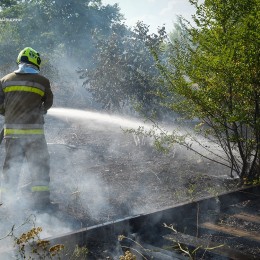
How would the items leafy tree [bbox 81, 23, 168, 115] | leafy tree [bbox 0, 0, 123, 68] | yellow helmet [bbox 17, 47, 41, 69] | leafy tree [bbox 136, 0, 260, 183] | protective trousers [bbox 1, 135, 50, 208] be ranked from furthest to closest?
leafy tree [bbox 0, 0, 123, 68] < leafy tree [bbox 81, 23, 168, 115] < yellow helmet [bbox 17, 47, 41, 69] < protective trousers [bbox 1, 135, 50, 208] < leafy tree [bbox 136, 0, 260, 183]

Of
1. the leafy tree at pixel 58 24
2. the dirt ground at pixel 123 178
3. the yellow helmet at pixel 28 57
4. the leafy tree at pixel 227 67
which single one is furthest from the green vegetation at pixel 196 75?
the leafy tree at pixel 58 24

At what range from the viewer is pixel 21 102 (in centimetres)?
449

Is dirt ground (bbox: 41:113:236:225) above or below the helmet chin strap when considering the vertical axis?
below

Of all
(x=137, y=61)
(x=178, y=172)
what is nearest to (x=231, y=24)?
(x=178, y=172)

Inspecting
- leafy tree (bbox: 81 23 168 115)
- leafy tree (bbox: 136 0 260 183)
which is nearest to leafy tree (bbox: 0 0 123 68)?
leafy tree (bbox: 81 23 168 115)

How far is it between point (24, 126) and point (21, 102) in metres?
0.31

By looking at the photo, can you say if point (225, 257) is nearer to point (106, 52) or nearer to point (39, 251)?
point (39, 251)

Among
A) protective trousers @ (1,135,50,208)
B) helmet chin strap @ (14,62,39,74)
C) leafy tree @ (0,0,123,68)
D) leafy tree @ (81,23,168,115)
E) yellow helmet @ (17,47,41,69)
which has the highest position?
leafy tree @ (0,0,123,68)

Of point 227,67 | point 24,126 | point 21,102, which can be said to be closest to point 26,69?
point 21,102

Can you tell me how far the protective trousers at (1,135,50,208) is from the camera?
173 inches

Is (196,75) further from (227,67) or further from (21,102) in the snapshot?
(21,102)

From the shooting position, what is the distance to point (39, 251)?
2.41 meters

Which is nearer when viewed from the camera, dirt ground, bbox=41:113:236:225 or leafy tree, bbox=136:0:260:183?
leafy tree, bbox=136:0:260:183

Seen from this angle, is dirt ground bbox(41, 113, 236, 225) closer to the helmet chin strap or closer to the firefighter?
the firefighter
